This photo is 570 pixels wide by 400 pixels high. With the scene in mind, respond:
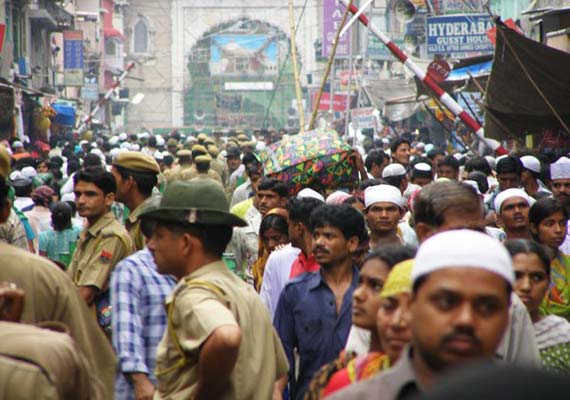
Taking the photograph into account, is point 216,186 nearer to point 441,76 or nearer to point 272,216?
point 272,216

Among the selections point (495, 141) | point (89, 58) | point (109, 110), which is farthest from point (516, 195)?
point (109, 110)

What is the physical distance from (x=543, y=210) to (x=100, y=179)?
2.34m

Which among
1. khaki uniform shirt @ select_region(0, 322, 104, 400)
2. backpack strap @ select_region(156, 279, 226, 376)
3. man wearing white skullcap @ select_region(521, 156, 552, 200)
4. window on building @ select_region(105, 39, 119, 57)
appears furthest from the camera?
window on building @ select_region(105, 39, 119, 57)

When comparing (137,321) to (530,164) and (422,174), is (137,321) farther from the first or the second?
(422,174)

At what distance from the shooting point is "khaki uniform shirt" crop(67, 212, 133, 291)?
5.84 metres

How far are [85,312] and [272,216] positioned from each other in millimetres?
3738

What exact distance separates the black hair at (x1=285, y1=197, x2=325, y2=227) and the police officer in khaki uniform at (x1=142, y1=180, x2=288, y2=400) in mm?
2420

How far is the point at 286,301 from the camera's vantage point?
5512 millimetres

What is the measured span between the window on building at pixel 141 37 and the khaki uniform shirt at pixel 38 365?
293 ft

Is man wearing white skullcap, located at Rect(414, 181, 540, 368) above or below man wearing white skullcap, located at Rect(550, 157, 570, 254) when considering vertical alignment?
above

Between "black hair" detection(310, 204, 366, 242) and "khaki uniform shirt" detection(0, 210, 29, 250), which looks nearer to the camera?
"black hair" detection(310, 204, 366, 242)

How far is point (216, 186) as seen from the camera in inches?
169

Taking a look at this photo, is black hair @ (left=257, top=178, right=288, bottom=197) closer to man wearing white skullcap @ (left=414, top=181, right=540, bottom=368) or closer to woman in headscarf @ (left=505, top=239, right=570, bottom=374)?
woman in headscarf @ (left=505, top=239, right=570, bottom=374)

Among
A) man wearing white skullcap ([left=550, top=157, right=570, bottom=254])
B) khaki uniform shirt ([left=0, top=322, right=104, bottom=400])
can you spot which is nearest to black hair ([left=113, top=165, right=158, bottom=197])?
khaki uniform shirt ([left=0, top=322, right=104, bottom=400])
